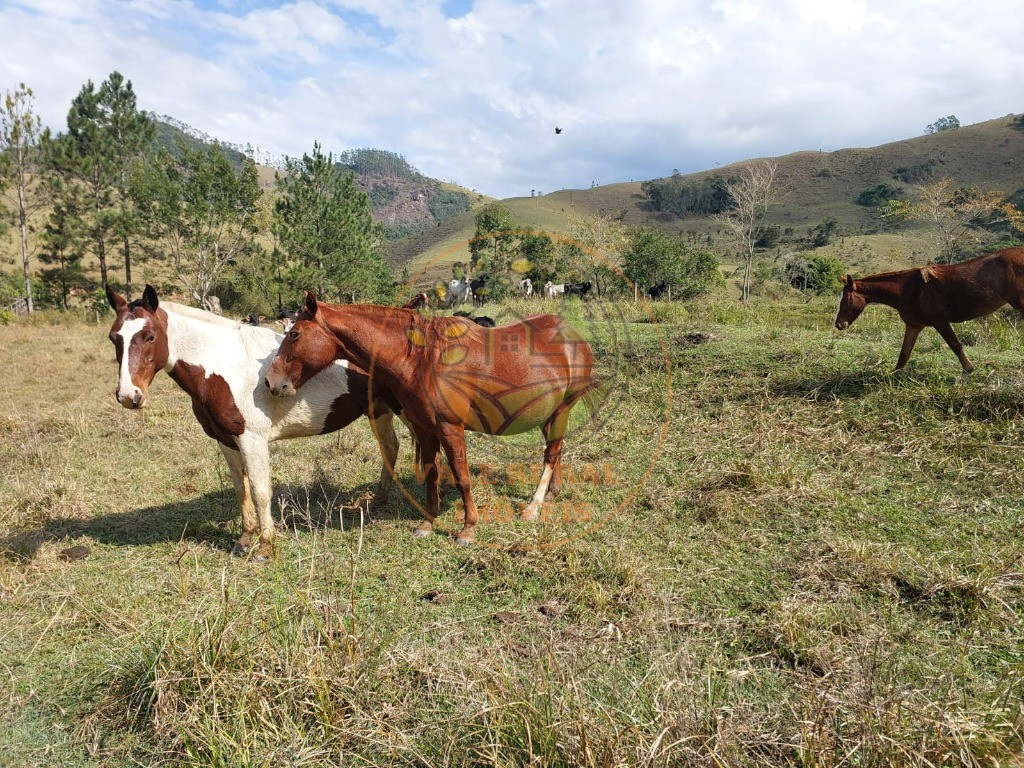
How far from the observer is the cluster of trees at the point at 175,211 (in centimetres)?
2777

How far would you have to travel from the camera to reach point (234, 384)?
4176 millimetres

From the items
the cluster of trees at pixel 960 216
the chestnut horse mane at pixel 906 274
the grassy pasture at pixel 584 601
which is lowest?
the grassy pasture at pixel 584 601

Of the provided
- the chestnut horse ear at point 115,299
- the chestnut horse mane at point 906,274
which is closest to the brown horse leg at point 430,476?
the chestnut horse ear at point 115,299

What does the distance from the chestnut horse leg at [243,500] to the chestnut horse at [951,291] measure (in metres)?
7.03

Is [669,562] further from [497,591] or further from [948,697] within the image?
[948,697]

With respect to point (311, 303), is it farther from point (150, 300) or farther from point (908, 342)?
point (908, 342)

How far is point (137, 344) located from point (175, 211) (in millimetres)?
30154

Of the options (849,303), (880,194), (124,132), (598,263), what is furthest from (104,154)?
(880,194)

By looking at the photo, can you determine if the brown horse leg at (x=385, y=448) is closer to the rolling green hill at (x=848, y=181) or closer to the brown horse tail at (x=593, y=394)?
the brown horse tail at (x=593, y=394)

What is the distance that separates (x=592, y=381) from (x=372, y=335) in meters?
2.19

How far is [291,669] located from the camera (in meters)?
2.46

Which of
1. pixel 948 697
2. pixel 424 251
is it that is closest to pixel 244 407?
pixel 948 697

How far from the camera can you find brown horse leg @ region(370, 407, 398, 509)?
4.97 m

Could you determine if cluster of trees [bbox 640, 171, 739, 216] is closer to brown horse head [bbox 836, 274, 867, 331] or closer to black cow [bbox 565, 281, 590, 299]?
black cow [bbox 565, 281, 590, 299]
